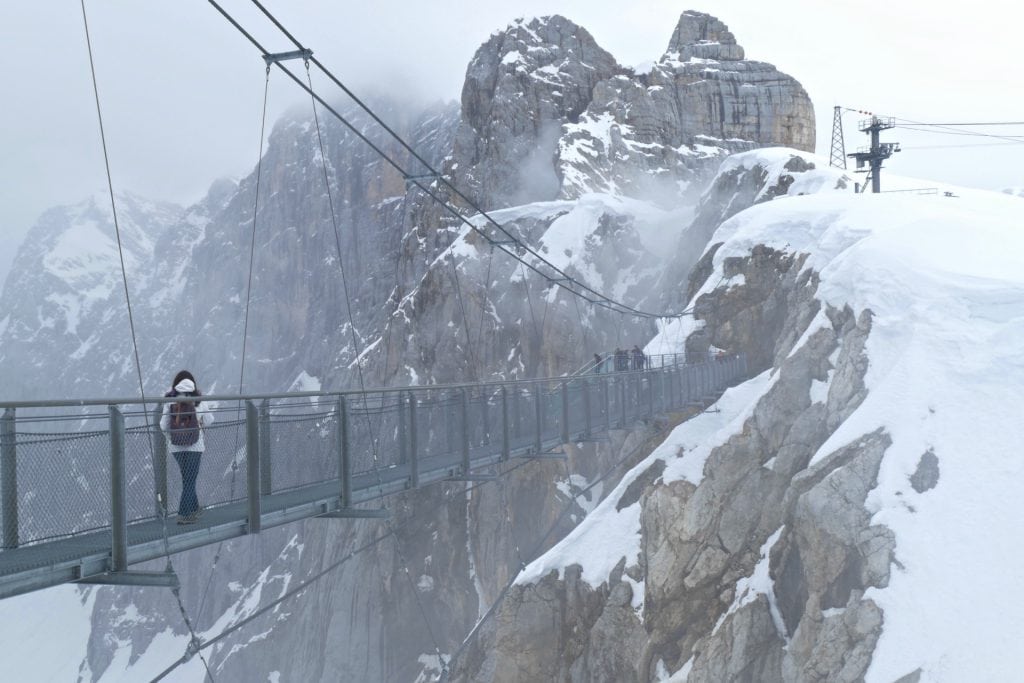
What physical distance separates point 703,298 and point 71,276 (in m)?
196

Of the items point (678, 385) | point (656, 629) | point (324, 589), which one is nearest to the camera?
point (656, 629)

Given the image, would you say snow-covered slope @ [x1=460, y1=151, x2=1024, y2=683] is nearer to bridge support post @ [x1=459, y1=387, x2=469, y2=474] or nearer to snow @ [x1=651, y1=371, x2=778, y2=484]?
snow @ [x1=651, y1=371, x2=778, y2=484]

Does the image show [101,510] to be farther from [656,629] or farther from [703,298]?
[703,298]

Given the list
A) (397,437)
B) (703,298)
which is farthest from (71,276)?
(397,437)

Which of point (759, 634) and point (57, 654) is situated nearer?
point (759, 634)

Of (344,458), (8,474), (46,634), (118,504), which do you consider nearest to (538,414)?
(344,458)

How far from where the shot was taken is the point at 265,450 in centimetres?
805

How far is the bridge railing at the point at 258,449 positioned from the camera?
234 inches

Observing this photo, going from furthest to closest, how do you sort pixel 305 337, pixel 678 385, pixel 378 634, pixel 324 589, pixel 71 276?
pixel 71 276, pixel 305 337, pixel 324 589, pixel 378 634, pixel 678 385

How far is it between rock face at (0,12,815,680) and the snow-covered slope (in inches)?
17.7

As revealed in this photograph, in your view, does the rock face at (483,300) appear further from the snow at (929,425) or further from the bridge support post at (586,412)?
the bridge support post at (586,412)

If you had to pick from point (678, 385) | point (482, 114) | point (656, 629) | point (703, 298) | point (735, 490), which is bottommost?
point (656, 629)

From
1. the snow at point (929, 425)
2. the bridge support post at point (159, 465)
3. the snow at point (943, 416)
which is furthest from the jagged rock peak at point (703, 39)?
the bridge support post at point (159, 465)

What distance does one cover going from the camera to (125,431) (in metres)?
6.30
